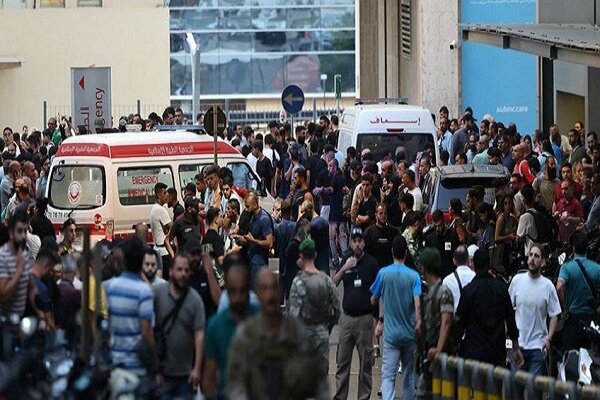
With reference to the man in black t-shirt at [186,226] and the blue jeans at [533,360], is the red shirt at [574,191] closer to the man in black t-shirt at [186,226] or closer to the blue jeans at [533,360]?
the man in black t-shirt at [186,226]

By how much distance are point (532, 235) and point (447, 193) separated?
3.28m

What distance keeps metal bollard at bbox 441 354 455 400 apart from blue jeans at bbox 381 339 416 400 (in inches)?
61.4

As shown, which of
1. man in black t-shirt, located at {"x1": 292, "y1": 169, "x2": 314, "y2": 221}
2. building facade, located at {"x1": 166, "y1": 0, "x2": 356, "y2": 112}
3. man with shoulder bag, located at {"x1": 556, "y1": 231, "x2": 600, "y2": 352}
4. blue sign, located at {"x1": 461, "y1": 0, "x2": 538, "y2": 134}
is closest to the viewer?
man with shoulder bag, located at {"x1": 556, "y1": 231, "x2": 600, "y2": 352}

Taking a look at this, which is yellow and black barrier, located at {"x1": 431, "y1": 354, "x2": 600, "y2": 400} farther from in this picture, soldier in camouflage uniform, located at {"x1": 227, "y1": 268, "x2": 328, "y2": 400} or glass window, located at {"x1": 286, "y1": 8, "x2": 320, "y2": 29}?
glass window, located at {"x1": 286, "y1": 8, "x2": 320, "y2": 29}

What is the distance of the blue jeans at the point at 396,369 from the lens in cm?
1606

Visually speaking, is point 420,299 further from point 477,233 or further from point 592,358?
point 477,233

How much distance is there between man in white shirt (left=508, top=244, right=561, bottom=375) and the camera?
1571cm

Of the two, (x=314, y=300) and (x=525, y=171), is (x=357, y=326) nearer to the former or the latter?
(x=314, y=300)

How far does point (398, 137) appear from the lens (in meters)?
30.7

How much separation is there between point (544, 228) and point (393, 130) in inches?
388

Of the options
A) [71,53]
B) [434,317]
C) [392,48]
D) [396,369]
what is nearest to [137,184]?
[396,369]

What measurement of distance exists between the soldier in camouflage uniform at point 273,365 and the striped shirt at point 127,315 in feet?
7.38

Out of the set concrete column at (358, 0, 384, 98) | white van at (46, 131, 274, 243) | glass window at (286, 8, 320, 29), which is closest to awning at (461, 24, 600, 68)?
white van at (46, 131, 274, 243)

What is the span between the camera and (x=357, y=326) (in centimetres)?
1650
